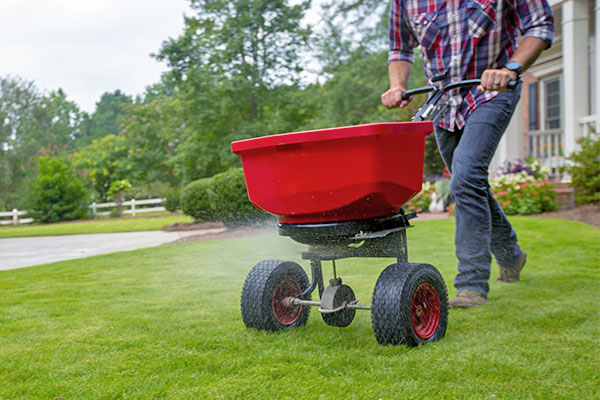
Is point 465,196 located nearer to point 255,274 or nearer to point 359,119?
point 255,274

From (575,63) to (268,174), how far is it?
7920 millimetres

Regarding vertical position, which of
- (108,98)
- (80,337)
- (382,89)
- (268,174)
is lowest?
(80,337)

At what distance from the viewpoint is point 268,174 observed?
2.17 meters

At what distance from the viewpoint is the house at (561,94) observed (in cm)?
863

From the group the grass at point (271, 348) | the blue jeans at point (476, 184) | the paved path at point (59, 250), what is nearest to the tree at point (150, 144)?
the paved path at point (59, 250)

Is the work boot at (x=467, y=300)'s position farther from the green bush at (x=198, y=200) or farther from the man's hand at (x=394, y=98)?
the green bush at (x=198, y=200)

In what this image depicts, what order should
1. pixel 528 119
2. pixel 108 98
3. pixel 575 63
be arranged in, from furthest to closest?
1. pixel 108 98
2. pixel 528 119
3. pixel 575 63

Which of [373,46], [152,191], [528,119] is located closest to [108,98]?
[152,191]

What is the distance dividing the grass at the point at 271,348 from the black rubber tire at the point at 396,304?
5 cm

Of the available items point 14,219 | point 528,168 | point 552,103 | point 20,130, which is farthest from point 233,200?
point 20,130

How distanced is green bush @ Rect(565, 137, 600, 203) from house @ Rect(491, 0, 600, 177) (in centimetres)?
33

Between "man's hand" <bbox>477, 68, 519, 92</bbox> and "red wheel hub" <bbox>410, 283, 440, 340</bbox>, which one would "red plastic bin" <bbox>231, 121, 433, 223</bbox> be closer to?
"red wheel hub" <bbox>410, 283, 440, 340</bbox>

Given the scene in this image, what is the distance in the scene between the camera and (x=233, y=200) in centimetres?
838

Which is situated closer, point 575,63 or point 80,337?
point 80,337
